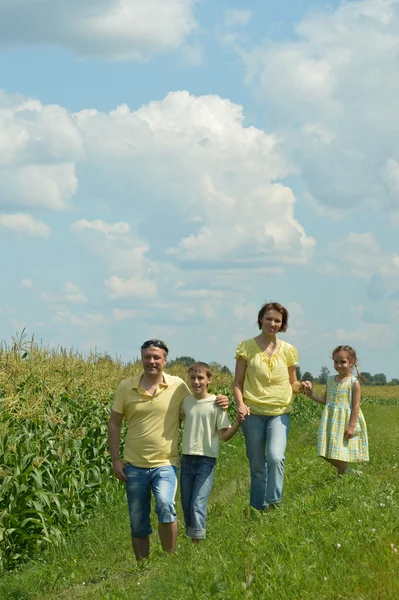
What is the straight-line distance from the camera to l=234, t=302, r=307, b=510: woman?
986 cm

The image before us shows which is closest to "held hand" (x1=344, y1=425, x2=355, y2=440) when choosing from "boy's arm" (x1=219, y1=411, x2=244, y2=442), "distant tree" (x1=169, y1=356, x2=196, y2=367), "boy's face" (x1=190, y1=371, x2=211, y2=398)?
"boy's arm" (x1=219, y1=411, x2=244, y2=442)

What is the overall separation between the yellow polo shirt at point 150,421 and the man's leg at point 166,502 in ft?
0.34

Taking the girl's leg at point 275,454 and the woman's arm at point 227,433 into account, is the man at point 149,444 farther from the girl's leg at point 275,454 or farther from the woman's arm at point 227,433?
the girl's leg at point 275,454

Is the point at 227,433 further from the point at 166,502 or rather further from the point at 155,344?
the point at 155,344

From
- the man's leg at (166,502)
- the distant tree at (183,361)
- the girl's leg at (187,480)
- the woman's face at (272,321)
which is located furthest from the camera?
the distant tree at (183,361)

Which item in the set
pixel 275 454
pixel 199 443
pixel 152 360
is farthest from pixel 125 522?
pixel 152 360

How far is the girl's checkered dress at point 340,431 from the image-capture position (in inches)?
464

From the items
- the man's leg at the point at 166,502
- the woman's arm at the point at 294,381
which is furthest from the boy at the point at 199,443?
the woman's arm at the point at 294,381

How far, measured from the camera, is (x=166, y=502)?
8.38m

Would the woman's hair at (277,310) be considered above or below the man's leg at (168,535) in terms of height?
above

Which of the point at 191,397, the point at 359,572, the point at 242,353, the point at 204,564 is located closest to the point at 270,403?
the point at 242,353

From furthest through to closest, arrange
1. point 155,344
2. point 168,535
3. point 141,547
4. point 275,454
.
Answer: point 275,454 → point 141,547 → point 155,344 → point 168,535

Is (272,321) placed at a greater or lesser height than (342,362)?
greater

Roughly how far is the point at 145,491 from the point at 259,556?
200 centimetres
